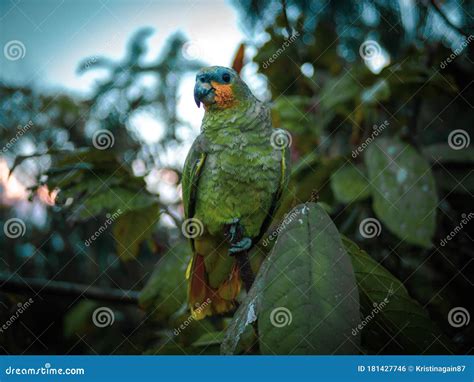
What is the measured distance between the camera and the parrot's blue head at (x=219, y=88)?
107 centimetres

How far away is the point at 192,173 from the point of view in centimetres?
117

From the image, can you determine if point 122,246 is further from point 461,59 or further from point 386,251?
point 461,59

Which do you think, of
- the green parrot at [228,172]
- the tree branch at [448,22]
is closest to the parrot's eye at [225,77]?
the green parrot at [228,172]

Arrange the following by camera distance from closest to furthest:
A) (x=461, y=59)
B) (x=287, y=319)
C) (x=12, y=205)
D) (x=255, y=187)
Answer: (x=287, y=319) → (x=255, y=187) → (x=461, y=59) → (x=12, y=205)

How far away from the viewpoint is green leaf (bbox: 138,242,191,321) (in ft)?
3.90

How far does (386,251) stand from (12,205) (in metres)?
1.32

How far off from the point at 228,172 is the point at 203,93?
194 mm

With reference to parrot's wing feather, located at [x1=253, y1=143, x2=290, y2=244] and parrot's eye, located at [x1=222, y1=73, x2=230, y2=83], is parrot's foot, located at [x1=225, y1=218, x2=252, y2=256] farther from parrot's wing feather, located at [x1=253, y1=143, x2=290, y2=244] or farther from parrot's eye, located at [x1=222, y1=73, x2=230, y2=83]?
parrot's eye, located at [x1=222, y1=73, x2=230, y2=83]

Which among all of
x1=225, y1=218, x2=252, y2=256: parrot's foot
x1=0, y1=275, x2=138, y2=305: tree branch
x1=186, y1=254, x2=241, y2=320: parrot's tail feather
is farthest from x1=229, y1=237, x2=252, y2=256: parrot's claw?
x1=0, y1=275, x2=138, y2=305: tree branch

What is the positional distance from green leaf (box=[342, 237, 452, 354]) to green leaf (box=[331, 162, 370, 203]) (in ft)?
1.60

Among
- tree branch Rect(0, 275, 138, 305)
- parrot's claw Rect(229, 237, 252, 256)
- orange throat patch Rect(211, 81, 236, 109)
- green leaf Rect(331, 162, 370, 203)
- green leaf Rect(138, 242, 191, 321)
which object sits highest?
green leaf Rect(331, 162, 370, 203)

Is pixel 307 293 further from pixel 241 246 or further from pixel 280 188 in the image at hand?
pixel 280 188

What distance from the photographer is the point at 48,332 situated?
5.99 ft
